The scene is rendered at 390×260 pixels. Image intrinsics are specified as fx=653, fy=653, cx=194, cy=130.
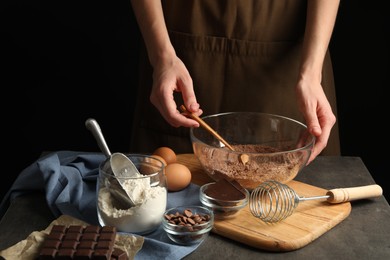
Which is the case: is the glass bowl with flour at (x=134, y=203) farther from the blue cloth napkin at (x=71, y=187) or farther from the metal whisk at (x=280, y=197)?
the metal whisk at (x=280, y=197)

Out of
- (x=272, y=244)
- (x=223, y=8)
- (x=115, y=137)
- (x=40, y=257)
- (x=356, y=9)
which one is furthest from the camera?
(x=115, y=137)

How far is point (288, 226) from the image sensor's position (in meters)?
1.43

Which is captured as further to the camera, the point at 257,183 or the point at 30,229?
the point at 257,183

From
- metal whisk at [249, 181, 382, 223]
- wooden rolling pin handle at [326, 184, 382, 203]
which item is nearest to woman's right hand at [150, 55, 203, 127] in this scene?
metal whisk at [249, 181, 382, 223]

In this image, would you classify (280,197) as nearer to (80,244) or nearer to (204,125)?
(204,125)

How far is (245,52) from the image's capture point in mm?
1989

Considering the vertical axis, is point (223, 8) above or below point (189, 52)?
above

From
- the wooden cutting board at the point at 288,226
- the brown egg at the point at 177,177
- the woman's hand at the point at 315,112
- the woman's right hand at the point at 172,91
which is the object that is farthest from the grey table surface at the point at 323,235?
the woman's right hand at the point at 172,91

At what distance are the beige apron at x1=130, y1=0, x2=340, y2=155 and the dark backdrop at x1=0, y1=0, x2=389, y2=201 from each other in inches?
29.0

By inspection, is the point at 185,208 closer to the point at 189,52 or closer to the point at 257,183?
the point at 257,183

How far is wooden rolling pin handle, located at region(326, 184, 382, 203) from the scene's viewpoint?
1.55 meters

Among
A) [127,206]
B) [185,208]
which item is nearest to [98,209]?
[127,206]

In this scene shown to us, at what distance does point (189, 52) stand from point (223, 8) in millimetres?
168

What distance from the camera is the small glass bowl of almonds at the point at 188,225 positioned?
4.42ft
